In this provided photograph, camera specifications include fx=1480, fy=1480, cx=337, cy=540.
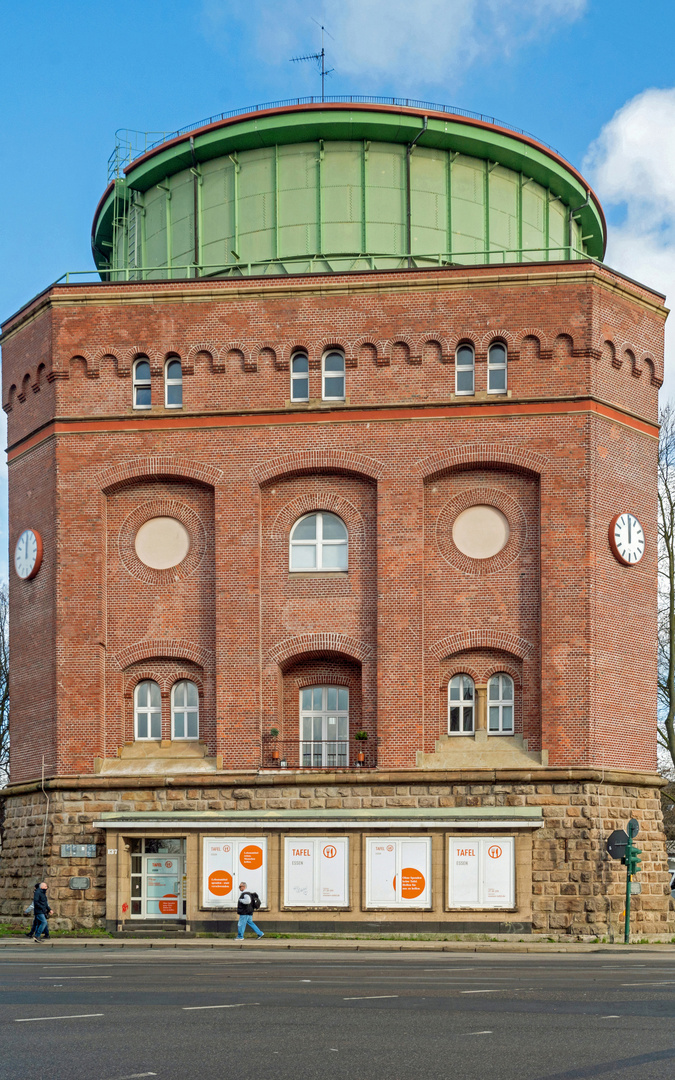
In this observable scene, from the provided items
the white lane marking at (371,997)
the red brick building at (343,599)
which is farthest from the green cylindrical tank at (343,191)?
the white lane marking at (371,997)

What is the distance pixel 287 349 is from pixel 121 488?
546 centimetres

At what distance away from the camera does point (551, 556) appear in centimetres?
3459

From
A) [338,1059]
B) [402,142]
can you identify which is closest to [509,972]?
[338,1059]

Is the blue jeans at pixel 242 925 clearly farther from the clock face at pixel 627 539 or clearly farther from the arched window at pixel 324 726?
the clock face at pixel 627 539

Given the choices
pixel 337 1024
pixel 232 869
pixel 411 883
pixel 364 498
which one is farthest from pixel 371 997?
pixel 364 498

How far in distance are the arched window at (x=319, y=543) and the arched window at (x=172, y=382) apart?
172 inches

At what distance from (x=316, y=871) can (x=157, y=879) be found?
3.95 meters

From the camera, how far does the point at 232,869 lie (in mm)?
34188

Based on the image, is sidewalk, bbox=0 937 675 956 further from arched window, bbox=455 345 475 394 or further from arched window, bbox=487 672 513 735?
arched window, bbox=455 345 475 394

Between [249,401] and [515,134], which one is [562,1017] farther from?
[515,134]

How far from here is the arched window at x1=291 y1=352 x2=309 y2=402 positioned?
36344 mm

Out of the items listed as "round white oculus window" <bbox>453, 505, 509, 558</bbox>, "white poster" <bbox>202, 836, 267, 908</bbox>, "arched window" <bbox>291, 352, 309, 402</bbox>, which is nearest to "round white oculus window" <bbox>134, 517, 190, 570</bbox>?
"arched window" <bbox>291, 352, 309, 402</bbox>

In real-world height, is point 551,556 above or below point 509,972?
above

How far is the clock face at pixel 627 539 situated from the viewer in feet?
116
